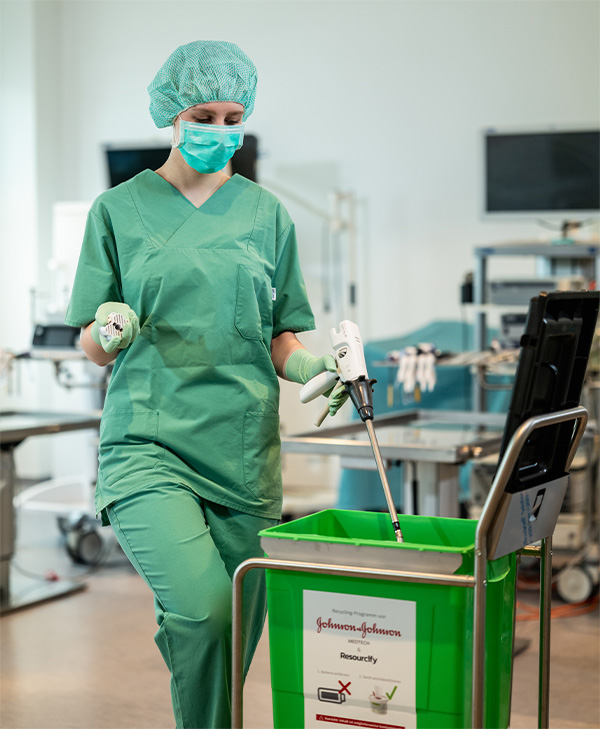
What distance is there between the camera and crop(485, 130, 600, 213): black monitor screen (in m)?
3.87

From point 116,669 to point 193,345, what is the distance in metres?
1.62

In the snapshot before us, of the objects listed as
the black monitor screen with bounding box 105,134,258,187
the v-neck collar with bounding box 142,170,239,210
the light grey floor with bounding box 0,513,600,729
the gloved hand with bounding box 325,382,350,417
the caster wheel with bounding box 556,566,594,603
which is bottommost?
the light grey floor with bounding box 0,513,600,729

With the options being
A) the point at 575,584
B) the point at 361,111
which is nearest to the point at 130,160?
the point at 361,111

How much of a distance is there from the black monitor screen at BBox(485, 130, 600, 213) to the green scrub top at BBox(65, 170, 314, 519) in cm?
261

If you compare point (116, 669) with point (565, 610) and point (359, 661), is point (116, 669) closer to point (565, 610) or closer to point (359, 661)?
point (565, 610)

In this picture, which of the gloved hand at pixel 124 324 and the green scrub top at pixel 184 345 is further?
the green scrub top at pixel 184 345

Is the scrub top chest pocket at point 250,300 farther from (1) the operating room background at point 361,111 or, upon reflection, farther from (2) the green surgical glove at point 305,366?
(1) the operating room background at point 361,111

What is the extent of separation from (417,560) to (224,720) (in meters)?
0.48

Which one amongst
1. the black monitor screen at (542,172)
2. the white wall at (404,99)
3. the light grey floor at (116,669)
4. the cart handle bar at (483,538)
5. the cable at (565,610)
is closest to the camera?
the cart handle bar at (483,538)

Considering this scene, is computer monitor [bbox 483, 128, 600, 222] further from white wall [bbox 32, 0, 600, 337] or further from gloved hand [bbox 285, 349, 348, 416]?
gloved hand [bbox 285, 349, 348, 416]

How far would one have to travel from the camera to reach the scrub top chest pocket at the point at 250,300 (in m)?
1.55

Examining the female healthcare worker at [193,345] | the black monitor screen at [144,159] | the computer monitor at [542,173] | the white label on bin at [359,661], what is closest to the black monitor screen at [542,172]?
the computer monitor at [542,173]

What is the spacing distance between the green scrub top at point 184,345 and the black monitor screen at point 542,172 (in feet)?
8.56

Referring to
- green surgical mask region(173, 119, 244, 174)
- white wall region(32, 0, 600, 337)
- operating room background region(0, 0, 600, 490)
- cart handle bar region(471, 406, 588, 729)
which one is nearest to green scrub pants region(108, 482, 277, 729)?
cart handle bar region(471, 406, 588, 729)
